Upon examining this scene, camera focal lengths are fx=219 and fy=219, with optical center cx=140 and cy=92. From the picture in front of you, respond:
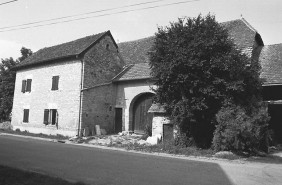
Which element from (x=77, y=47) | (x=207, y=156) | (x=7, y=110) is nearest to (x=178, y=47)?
(x=207, y=156)

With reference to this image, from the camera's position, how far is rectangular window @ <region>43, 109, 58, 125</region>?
17.1 metres

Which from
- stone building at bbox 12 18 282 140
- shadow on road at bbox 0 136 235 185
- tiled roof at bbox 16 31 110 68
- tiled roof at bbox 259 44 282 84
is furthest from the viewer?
tiled roof at bbox 16 31 110 68

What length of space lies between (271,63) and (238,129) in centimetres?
737

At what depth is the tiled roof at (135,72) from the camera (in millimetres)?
16578

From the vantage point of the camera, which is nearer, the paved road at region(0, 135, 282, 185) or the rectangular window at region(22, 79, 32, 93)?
the paved road at region(0, 135, 282, 185)

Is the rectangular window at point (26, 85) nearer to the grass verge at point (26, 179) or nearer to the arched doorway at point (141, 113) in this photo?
the arched doorway at point (141, 113)

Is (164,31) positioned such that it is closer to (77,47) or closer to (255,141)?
(255,141)

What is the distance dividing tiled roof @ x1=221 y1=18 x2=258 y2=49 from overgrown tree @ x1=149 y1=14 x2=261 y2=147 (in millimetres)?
4444

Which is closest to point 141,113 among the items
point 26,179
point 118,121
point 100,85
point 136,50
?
point 118,121

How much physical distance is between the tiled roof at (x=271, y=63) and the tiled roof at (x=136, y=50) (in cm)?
887

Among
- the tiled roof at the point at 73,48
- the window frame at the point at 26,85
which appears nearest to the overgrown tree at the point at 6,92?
the window frame at the point at 26,85

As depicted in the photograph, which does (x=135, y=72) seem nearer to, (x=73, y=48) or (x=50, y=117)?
(x=73, y=48)

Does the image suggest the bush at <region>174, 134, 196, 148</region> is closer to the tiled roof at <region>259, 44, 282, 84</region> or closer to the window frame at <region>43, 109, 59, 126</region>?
the tiled roof at <region>259, 44, 282, 84</region>

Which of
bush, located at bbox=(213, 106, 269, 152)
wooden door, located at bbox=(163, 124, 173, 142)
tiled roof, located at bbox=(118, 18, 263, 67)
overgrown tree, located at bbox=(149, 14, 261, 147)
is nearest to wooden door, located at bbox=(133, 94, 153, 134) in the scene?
wooden door, located at bbox=(163, 124, 173, 142)
